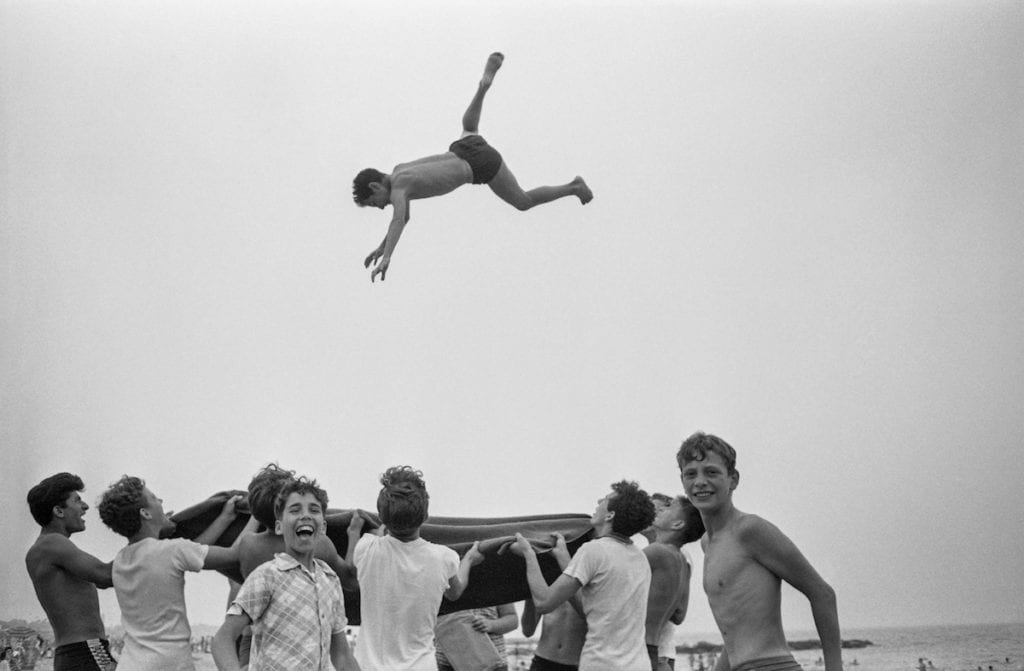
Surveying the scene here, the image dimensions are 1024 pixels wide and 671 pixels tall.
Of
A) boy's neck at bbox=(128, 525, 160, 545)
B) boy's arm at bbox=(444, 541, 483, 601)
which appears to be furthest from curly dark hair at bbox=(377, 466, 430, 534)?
boy's neck at bbox=(128, 525, 160, 545)

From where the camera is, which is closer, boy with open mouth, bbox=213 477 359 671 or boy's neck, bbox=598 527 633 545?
boy with open mouth, bbox=213 477 359 671

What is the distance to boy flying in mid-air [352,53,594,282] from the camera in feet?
18.9

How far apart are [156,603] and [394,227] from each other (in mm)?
3111

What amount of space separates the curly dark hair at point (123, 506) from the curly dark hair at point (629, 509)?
127 cm

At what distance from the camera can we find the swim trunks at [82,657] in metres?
3.22

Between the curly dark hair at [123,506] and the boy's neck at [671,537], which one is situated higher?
the curly dark hair at [123,506]

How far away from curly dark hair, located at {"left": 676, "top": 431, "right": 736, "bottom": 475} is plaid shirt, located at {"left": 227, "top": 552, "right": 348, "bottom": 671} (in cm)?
86

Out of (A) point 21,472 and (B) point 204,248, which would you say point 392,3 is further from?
(A) point 21,472

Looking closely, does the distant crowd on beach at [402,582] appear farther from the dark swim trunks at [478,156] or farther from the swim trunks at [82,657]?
the dark swim trunks at [478,156]

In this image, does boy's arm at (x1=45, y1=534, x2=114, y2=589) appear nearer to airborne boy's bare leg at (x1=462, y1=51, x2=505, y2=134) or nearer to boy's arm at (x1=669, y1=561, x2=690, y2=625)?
boy's arm at (x1=669, y1=561, x2=690, y2=625)

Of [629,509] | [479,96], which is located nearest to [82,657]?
[629,509]

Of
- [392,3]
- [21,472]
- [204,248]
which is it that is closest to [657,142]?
[392,3]

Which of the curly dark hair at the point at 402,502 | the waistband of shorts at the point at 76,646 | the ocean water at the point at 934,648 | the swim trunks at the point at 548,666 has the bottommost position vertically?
the ocean water at the point at 934,648

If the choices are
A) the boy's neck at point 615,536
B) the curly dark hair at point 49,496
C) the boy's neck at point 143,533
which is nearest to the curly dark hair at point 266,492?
the boy's neck at point 143,533
